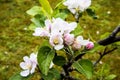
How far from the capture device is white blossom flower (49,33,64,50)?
1457 mm

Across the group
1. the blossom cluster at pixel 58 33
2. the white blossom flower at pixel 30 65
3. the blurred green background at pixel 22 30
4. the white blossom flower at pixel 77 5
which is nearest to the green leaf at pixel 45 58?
the blossom cluster at pixel 58 33

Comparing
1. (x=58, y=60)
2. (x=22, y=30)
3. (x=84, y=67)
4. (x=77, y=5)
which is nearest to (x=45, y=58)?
(x=58, y=60)

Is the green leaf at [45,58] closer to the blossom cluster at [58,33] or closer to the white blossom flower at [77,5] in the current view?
the blossom cluster at [58,33]

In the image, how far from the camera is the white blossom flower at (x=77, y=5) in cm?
173

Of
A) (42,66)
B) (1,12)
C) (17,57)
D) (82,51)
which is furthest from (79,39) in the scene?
(1,12)

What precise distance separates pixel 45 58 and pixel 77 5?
0.38 metres

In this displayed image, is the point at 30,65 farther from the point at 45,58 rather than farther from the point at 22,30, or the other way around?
the point at 22,30

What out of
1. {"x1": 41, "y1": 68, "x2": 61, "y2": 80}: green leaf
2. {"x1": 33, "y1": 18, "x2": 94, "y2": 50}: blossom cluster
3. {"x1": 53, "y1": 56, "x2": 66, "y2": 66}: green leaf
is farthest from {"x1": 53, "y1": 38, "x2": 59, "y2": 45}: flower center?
{"x1": 41, "y1": 68, "x2": 61, "y2": 80}: green leaf

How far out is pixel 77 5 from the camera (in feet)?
5.74

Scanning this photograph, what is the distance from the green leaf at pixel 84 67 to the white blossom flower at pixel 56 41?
16 cm

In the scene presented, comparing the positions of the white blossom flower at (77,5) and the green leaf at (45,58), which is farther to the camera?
the white blossom flower at (77,5)

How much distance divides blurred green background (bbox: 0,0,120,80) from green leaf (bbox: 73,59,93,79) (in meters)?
3.56

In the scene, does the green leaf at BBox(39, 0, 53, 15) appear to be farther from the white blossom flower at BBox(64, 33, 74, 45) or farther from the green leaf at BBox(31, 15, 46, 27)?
the white blossom flower at BBox(64, 33, 74, 45)

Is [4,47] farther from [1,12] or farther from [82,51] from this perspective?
[82,51]
